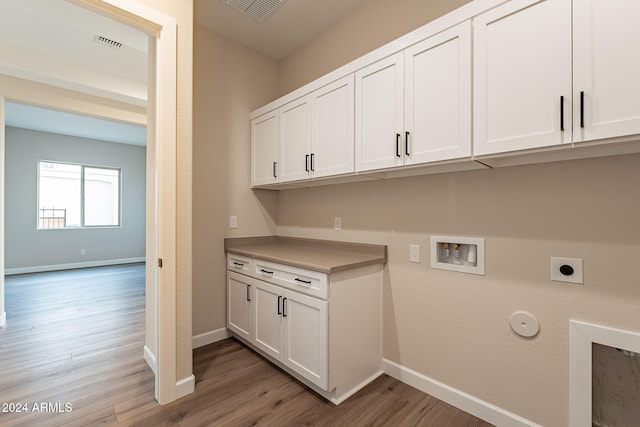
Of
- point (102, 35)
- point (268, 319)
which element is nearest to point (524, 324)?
point (268, 319)

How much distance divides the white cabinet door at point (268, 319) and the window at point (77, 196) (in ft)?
20.5

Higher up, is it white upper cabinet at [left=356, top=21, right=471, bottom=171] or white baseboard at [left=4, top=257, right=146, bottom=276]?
white upper cabinet at [left=356, top=21, right=471, bottom=171]

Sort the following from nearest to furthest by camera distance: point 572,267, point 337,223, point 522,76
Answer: point 522,76 → point 572,267 → point 337,223

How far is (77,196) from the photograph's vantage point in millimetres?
6348

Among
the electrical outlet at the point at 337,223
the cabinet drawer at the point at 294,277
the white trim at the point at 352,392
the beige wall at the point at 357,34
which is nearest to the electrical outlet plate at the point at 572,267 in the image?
the cabinet drawer at the point at 294,277

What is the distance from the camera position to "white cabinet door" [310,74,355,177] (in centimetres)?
204

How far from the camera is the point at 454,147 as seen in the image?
4.96 ft

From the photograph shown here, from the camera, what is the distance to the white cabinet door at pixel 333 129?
204 cm

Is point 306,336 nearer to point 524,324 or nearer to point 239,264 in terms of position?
point 239,264

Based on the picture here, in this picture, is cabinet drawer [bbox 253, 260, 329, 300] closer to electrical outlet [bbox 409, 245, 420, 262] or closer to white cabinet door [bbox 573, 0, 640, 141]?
electrical outlet [bbox 409, 245, 420, 262]

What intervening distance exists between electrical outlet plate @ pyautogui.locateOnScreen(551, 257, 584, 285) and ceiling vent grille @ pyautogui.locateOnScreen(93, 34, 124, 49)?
4.03 metres

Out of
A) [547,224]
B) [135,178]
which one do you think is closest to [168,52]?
[547,224]

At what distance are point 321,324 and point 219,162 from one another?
1821 mm

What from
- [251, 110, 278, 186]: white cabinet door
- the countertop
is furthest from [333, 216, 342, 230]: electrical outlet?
[251, 110, 278, 186]: white cabinet door
